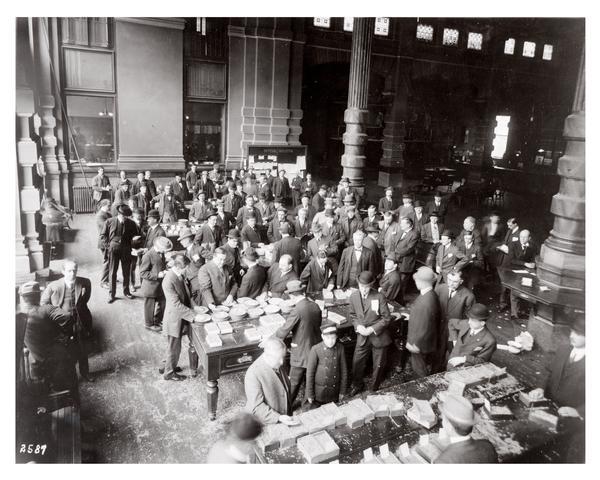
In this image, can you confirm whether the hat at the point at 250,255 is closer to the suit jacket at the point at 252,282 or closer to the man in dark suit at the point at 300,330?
the suit jacket at the point at 252,282

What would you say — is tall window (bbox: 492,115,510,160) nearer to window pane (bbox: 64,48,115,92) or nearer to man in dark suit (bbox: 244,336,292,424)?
window pane (bbox: 64,48,115,92)

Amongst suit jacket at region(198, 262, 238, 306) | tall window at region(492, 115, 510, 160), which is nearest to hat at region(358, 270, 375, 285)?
suit jacket at region(198, 262, 238, 306)

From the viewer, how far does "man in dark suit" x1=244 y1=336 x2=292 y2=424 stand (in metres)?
4.43

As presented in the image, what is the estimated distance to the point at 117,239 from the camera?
8.84 meters

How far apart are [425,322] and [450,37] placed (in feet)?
69.1

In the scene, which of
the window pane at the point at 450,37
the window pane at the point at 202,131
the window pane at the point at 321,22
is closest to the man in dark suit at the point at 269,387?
the window pane at the point at 202,131

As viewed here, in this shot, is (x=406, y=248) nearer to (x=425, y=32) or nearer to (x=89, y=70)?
(x=89, y=70)

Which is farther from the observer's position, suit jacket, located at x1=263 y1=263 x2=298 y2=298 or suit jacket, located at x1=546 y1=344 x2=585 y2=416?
suit jacket, located at x1=263 y1=263 x2=298 y2=298

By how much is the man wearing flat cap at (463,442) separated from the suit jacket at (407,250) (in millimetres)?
5753

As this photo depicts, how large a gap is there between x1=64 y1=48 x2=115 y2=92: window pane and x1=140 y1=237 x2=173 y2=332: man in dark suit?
10.8 m

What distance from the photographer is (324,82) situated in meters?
23.9

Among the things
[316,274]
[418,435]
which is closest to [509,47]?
[316,274]

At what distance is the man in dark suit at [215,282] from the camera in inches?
269

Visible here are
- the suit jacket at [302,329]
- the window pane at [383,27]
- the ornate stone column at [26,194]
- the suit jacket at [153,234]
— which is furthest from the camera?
the window pane at [383,27]
